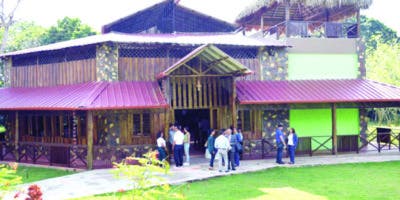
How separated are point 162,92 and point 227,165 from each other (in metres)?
3.65

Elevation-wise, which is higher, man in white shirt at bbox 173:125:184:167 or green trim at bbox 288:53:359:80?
green trim at bbox 288:53:359:80

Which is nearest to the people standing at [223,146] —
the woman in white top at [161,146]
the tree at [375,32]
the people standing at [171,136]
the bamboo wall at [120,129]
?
the woman in white top at [161,146]

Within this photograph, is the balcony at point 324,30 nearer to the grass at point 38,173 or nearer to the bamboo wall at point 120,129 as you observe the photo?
the bamboo wall at point 120,129

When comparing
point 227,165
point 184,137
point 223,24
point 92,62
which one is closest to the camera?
point 227,165

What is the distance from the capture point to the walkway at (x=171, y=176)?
10.6 metres

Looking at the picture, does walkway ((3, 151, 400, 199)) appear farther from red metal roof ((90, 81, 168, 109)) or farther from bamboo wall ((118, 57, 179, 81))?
bamboo wall ((118, 57, 179, 81))

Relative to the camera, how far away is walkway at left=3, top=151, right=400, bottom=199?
10.6 metres

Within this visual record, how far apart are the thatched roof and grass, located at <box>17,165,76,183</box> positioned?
10.8 m

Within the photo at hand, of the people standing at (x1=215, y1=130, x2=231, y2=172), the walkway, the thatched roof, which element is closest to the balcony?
the thatched roof

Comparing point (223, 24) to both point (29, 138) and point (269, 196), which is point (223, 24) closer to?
point (29, 138)

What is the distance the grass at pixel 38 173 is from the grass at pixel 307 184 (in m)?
4.00

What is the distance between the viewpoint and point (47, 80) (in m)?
17.3

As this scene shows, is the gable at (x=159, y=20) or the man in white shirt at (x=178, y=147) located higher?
the gable at (x=159, y=20)

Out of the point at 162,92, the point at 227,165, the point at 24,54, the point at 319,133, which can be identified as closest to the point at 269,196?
the point at 227,165
